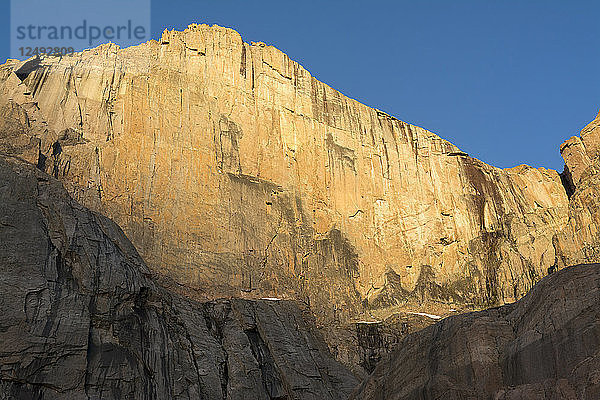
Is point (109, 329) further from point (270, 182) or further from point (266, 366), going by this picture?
point (270, 182)

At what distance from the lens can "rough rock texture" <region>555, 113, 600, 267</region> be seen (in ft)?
218

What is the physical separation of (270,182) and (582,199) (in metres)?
32.6

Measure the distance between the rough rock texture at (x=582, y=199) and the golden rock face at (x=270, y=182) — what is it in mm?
1122

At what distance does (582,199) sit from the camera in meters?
70.4

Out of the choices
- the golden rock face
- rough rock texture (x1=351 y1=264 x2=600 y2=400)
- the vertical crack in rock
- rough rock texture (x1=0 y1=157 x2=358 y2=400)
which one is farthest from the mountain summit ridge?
rough rock texture (x1=351 y1=264 x2=600 y2=400)

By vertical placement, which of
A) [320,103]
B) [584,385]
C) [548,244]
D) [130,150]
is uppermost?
Answer: [320,103]

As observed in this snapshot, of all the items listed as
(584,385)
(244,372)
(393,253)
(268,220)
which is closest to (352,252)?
(393,253)

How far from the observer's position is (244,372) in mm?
43938

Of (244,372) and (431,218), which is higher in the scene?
(431,218)

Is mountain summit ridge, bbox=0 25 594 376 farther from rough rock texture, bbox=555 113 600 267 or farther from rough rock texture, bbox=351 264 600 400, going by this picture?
rough rock texture, bbox=351 264 600 400

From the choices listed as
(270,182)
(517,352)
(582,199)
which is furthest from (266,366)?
(582,199)

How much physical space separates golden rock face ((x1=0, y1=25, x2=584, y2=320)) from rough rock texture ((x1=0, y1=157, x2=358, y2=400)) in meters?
8.79

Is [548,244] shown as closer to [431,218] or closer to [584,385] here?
[431,218]

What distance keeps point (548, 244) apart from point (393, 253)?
16.1 metres
